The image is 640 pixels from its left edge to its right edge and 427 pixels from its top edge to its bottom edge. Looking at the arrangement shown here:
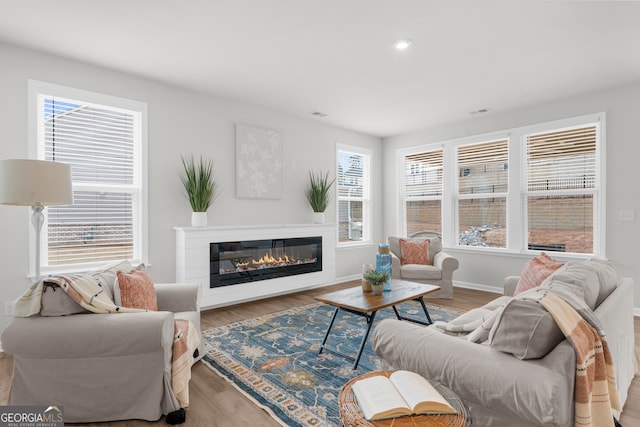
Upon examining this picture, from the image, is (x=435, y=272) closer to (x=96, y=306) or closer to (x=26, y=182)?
(x=96, y=306)

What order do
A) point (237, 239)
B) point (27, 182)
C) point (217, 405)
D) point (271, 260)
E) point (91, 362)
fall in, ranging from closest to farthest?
1. point (91, 362)
2. point (217, 405)
3. point (27, 182)
4. point (237, 239)
5. point (271, 260)

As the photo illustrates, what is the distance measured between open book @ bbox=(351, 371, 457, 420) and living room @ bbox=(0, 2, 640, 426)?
2.42 m

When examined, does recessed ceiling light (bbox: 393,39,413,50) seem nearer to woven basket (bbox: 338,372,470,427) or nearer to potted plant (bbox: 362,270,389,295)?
potted plant (bbox: 362,270,389,295)

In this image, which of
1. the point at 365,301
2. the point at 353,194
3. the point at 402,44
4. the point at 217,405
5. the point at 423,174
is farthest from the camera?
the point at 353,194

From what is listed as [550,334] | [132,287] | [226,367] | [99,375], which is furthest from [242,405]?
[550,334]

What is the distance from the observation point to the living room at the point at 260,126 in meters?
2.97

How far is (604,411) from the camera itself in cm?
135

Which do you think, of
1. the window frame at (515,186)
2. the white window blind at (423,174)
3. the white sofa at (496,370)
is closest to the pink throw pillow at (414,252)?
the window frame at (515,186)

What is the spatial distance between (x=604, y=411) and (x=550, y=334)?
416 millimetres

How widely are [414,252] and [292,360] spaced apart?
9.74 feet

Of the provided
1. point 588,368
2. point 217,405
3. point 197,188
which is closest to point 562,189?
point 588,368

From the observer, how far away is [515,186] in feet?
16.0

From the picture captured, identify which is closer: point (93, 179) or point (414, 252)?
point (93, 179)

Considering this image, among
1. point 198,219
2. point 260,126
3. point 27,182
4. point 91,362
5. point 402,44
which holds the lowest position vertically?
point 91,362
